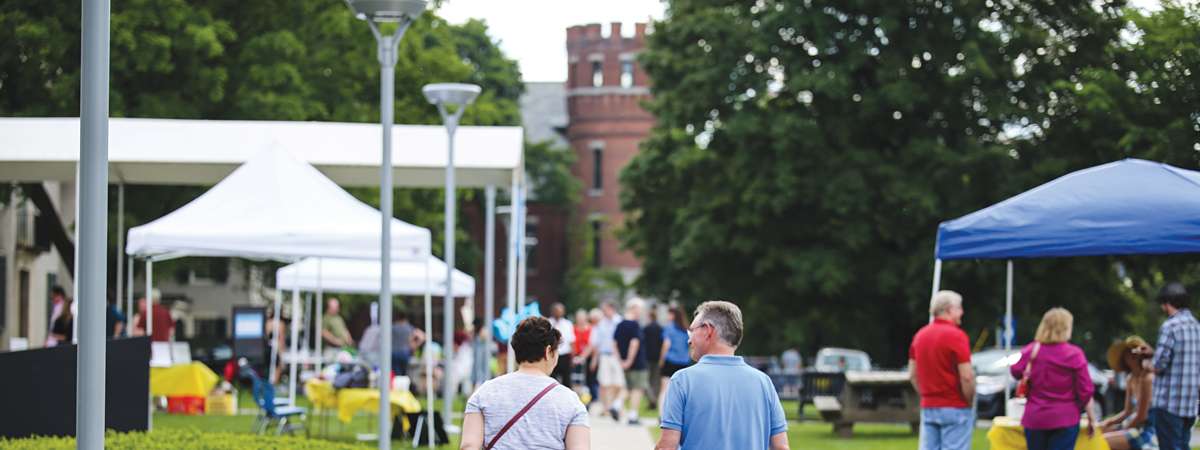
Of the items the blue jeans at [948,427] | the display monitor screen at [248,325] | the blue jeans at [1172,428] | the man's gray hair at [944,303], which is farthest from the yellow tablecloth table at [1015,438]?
the display monitor screen at [248,325]

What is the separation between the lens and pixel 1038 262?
30531 millimetres

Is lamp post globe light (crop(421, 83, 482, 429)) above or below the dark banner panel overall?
above

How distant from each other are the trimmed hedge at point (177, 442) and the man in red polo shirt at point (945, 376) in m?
4.09

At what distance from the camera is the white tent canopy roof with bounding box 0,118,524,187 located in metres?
20.0

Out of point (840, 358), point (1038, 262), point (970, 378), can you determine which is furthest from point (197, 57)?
point (840, 358)

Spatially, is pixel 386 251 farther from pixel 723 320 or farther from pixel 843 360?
pixel 843 360

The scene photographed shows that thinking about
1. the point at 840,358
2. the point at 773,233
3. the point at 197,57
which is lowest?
the point at 840,358

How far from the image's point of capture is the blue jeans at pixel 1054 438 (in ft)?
36.7

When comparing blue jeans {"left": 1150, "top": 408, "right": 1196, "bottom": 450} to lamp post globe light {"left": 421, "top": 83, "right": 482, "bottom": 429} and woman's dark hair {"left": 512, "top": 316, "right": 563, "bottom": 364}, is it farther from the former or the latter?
lamp post globe light {"left": 421, "top": 83, "right": 482, "bottom": 429}

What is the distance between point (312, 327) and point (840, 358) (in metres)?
14.7

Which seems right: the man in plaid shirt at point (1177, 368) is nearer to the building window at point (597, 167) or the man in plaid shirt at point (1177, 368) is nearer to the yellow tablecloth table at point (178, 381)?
the yellow tablecloth table at point (178, 381)

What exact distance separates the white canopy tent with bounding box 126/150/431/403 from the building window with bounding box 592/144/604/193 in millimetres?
64519

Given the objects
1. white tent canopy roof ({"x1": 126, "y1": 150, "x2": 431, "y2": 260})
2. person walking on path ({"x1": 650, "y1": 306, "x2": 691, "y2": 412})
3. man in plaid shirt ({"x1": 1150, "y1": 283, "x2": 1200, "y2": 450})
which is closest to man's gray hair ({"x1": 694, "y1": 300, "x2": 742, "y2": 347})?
man in plaid shirt ({"x1": 1150, "y1": 283, "x2": 1200, "y2": 450})

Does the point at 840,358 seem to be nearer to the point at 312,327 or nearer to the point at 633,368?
the point at 312,327
